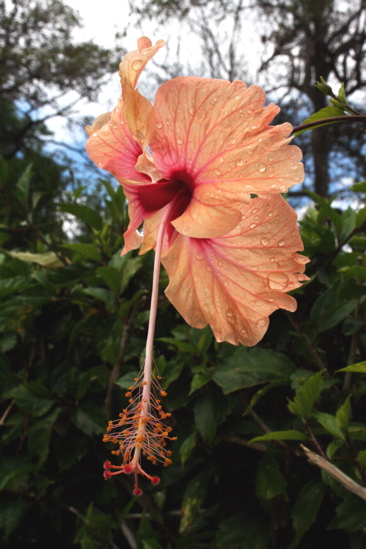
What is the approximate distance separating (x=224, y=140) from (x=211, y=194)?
68mm

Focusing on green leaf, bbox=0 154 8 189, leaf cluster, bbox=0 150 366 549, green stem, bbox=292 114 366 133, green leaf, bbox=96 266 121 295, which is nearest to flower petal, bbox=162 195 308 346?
Result: green stem, bbox=292 114 366 133

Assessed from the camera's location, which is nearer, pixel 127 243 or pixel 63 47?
pixel 127 243

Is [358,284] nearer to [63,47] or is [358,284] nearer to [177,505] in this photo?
[177,505]

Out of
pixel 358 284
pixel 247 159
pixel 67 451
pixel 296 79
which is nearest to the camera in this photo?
pixel 247 159

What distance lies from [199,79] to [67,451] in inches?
39.9

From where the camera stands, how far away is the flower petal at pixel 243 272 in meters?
0.56

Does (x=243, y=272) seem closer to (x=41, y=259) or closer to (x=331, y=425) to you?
(x=331, y=425)

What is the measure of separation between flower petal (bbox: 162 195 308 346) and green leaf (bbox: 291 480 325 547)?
447 millimetres

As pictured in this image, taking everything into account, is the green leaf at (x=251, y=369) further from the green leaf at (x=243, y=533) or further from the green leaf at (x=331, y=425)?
the green leaf at (x=243, y=533)

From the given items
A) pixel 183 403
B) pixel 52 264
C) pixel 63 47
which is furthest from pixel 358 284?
pixel 63 47

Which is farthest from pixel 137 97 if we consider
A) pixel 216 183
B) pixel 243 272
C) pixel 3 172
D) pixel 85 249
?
pixel 3 172

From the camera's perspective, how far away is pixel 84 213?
54.0 inches

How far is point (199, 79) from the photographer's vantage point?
21.5 inches

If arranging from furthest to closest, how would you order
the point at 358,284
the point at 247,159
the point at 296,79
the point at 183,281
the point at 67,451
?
the point at 296,79
the point at 67,451
the point at 358,284
the point at 183,281
the point at 247,159
